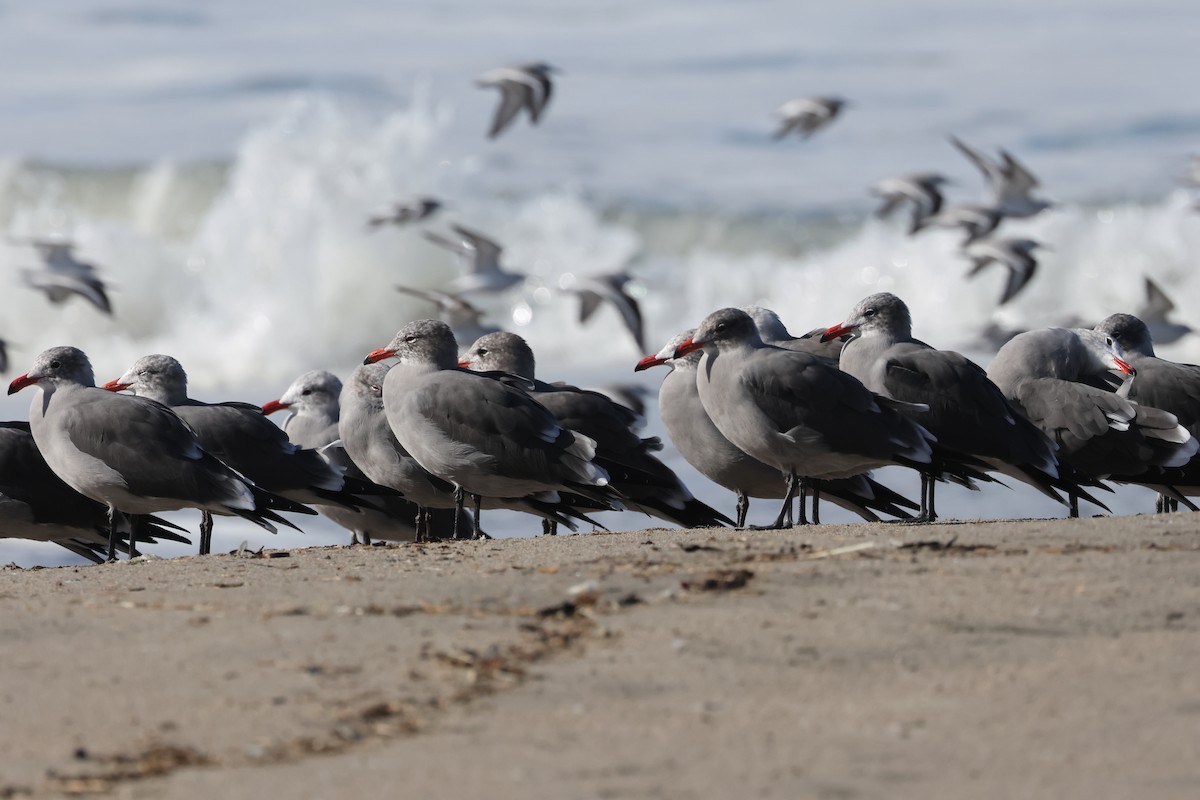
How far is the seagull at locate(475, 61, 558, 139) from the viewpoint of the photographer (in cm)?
1959

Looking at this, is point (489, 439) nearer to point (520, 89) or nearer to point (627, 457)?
point (627, 457)

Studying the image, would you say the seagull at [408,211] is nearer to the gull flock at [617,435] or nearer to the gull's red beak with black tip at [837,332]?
the gull flock at [617,435]

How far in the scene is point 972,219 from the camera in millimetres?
20281

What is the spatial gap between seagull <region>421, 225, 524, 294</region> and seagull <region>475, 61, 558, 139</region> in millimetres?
1222

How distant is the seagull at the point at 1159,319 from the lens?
18469mm

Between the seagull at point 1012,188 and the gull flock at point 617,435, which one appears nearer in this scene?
the gull flock at point 617,435

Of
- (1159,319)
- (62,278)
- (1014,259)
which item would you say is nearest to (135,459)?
(62,278)

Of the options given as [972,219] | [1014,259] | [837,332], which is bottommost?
[837,332]

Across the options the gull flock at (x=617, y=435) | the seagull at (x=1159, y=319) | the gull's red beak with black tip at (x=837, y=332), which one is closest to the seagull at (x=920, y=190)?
the seagull at (x=1159, y=319)

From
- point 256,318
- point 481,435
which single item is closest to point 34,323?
point 256,318

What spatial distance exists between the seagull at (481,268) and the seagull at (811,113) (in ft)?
11.6

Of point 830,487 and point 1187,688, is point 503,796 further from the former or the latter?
point 830,487

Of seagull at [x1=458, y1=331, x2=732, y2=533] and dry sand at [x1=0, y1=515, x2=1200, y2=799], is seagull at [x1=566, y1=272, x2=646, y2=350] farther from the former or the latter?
dry sand at [x1=0, y1=515, x2=1200, y2=799]

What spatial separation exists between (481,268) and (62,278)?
4.53 meters
